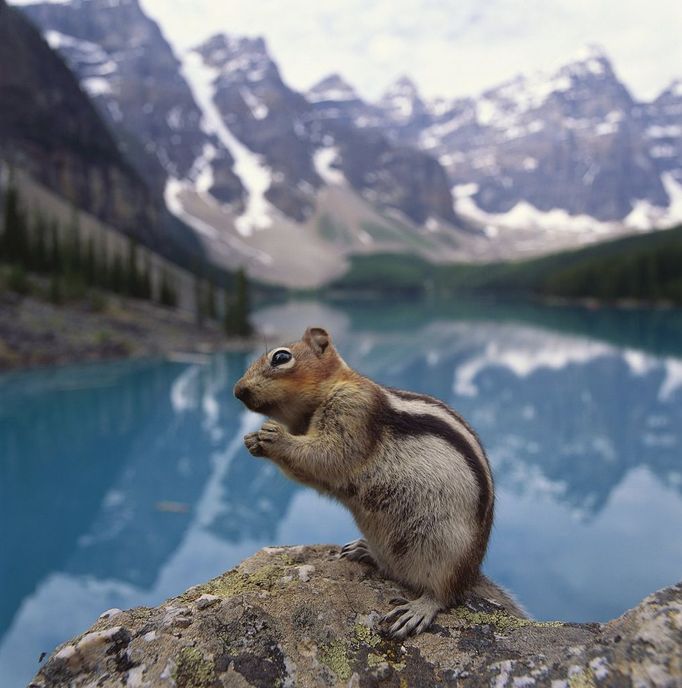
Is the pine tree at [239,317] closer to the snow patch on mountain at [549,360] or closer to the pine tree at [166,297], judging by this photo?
the pine tree at [166,297]

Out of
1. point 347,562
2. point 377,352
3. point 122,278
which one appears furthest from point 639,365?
point 122,278

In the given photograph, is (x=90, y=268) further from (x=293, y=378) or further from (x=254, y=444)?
(x=254, y=444)

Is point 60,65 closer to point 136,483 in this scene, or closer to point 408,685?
point 136,483

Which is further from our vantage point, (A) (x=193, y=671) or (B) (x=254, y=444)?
(B) (x=254, y=444)

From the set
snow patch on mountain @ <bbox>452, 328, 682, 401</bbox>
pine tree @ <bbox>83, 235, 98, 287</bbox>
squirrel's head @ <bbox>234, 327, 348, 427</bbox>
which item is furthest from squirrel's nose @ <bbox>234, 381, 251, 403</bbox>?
pine tree @ <bbox>83, 235, 98, 287</bbox>

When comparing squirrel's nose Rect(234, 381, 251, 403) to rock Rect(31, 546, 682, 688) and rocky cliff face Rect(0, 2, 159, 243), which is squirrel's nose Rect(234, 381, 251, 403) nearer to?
rock Rect(31, 546, 682, 688)

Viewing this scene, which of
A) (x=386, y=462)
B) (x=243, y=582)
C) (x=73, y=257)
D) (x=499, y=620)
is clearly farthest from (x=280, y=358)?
(x=73, y=257)

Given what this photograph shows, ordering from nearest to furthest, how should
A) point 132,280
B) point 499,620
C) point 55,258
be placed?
point 499,620 < point 55,258 < point 132,280
